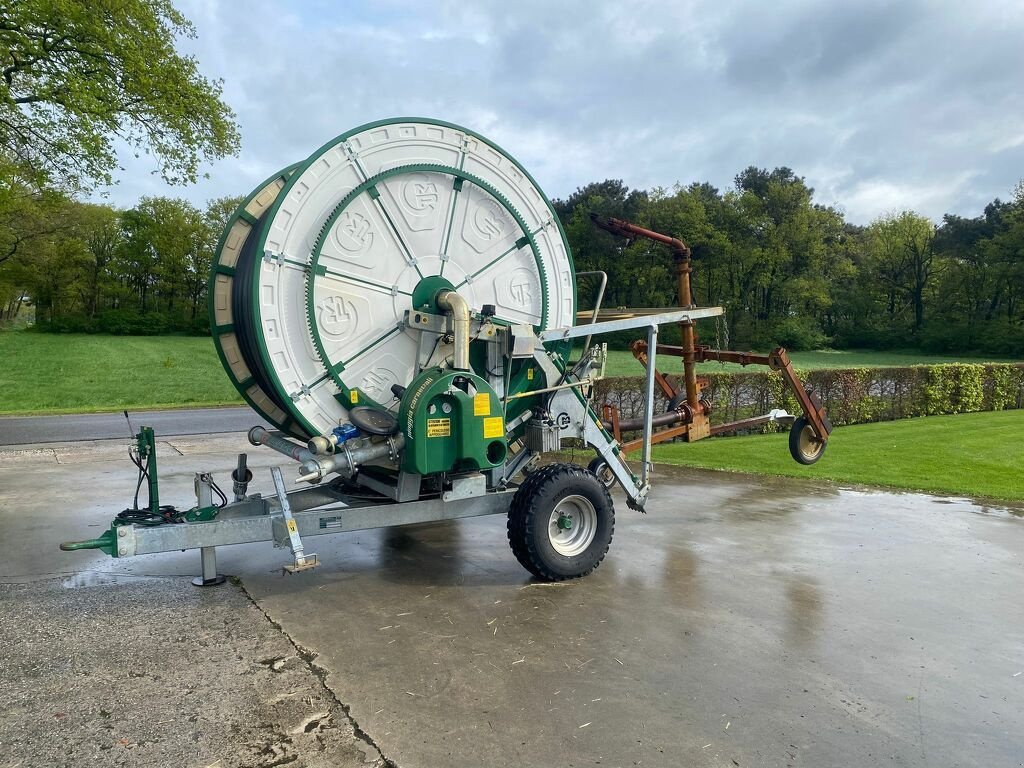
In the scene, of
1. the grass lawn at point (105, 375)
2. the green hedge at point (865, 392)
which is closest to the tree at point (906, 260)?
the green hedge at point (865, 392)

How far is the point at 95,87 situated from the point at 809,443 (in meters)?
16.3

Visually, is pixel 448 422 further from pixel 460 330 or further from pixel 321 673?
pixel 321 673

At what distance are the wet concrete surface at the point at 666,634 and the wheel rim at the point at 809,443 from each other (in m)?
0.96

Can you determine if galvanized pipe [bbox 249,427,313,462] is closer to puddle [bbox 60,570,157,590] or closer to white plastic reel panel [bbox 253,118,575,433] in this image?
white plastic reel panel [bbox 253,118,575,433]

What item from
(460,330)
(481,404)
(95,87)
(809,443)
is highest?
(95,87)

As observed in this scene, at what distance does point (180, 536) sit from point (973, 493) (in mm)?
9489

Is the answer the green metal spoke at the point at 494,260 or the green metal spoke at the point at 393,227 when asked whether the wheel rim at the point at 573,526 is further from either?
the green metal spoke at the point at 393,227

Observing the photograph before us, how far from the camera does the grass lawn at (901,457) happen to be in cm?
1022

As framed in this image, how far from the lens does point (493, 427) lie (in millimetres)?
5309

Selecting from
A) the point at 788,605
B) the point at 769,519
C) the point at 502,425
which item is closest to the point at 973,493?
the point at 769,519

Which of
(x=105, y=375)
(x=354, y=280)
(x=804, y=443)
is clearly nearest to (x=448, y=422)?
(x=354, y=280)

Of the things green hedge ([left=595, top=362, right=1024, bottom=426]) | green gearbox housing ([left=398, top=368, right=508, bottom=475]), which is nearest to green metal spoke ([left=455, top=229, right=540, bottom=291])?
green gearbox housing ([left=398, top=368, right=508, bottom=475])

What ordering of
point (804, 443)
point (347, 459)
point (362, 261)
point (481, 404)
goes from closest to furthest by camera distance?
point (347, 459)
point (481, 404)
point (362, 261)
point (804, 443)

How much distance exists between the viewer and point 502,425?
5363 mm
